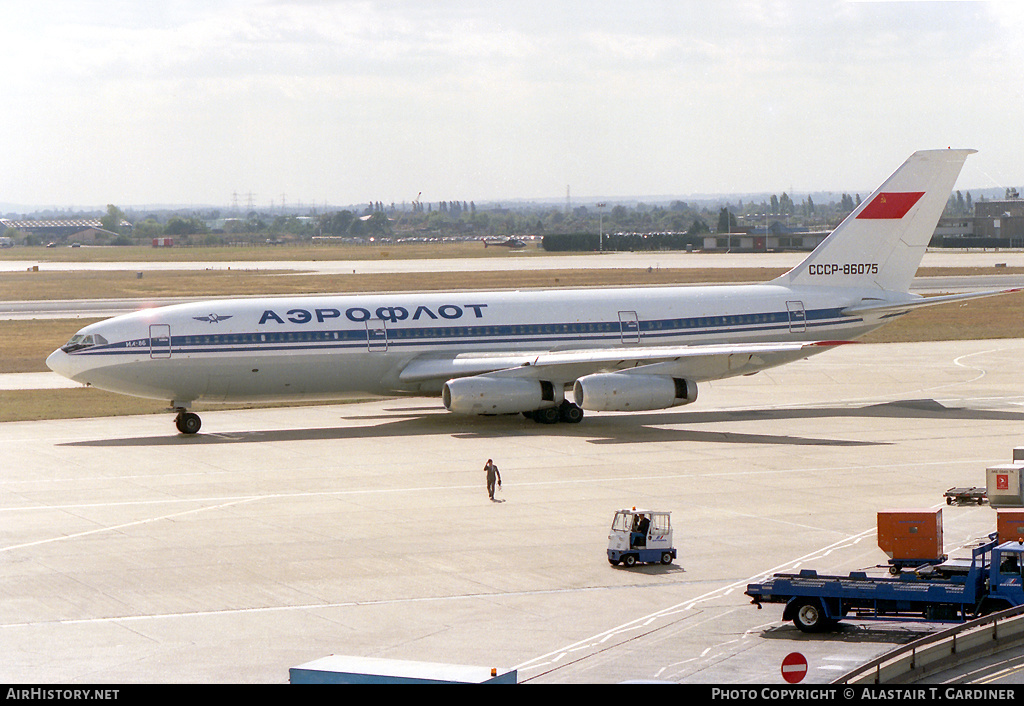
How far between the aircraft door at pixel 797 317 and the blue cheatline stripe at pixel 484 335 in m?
0.09

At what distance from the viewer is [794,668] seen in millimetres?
18578

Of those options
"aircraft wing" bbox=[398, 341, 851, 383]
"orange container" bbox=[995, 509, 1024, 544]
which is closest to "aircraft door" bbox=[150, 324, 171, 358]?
"aircraft wing" bbox=[398, 341, 851, 383]

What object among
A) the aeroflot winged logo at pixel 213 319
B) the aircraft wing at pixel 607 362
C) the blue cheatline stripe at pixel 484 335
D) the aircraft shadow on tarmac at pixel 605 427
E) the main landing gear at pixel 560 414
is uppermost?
the aeroflot winged logo at pixel 213 319

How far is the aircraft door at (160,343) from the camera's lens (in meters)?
46.5

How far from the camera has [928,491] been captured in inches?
1414

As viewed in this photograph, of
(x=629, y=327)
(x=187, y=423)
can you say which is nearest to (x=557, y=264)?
(x=629, y=327)

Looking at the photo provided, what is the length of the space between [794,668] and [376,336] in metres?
32.1

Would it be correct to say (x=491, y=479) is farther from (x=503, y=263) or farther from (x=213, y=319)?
(x=503, y=263)

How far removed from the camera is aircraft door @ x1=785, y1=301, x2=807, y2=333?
5388 centimetres

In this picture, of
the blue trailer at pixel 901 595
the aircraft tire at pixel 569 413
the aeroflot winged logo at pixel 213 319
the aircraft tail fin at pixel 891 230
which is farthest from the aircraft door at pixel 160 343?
the blue trailer at pixel 901 595

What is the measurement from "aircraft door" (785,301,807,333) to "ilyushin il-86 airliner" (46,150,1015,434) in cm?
6

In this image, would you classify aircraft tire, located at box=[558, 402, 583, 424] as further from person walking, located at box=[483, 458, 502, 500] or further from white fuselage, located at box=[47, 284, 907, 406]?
person walking, located at box=[483, 458, 502, 500]

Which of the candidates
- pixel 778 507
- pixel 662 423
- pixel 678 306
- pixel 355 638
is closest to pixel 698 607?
pixel 355 638

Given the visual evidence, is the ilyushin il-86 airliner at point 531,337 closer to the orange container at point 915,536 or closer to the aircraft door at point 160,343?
the aircraft door at point 160,343
